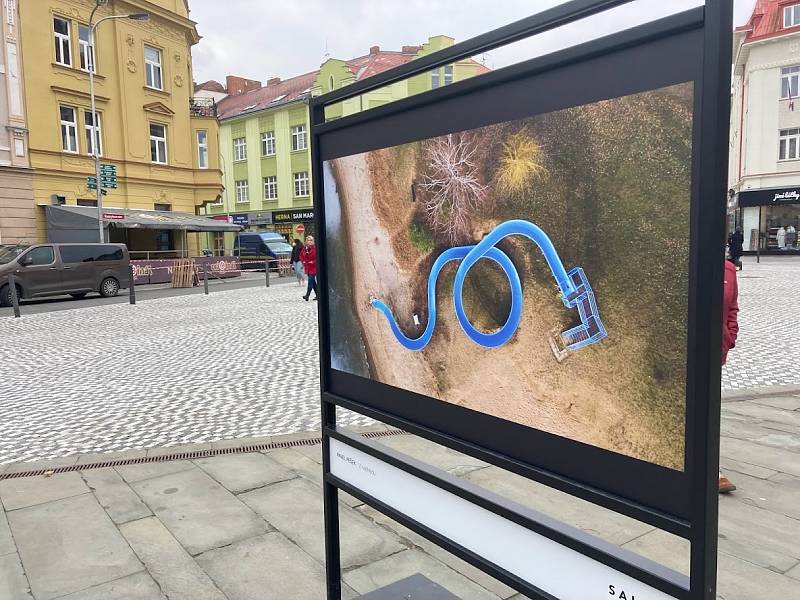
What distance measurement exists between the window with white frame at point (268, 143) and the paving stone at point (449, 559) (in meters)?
48.2

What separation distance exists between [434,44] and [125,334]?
33.6 metres

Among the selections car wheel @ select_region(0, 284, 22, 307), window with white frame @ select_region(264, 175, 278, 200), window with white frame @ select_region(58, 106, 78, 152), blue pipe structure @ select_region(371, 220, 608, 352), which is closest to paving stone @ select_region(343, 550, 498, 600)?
blue pipe structure @ select_region(371, 220, 608, 352)

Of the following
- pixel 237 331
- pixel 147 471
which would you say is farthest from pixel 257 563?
pixel 237 331

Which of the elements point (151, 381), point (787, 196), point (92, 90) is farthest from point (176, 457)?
point (787, 196)

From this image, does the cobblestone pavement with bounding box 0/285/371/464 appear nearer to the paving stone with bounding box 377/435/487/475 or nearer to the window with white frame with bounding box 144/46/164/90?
the paving stone with bounding box 377/435/487/475

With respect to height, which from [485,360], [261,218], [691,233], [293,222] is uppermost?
[261,218]

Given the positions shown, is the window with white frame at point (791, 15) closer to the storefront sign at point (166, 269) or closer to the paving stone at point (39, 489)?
the storefront sign at point (166, 269)

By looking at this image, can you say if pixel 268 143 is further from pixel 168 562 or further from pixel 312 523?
A: pixel 168 562

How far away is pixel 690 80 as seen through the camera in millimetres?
1250

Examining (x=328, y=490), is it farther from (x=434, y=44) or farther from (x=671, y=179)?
(x=434, y=44)

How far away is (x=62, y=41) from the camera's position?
25.6m

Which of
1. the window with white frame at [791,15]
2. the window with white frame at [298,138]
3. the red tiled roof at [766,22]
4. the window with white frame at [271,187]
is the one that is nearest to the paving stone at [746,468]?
the red tiled roof at [766,22]

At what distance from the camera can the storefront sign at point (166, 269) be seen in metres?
24.3

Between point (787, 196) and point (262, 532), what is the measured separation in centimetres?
4004
